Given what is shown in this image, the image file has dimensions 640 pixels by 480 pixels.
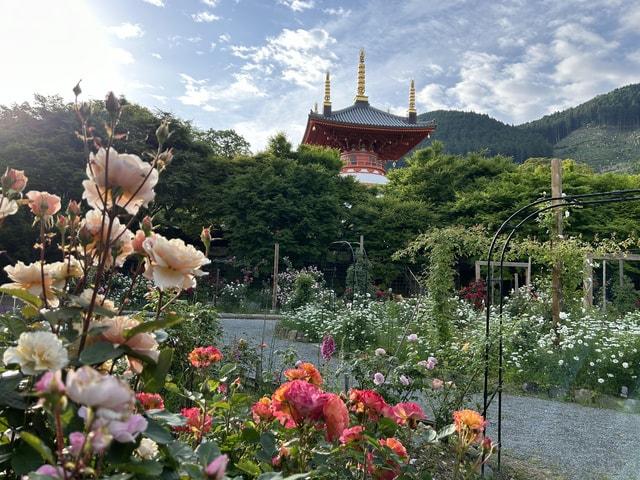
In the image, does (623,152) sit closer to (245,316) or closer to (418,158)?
(418,158)

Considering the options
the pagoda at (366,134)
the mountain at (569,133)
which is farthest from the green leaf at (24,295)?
the mountain at (569,133)

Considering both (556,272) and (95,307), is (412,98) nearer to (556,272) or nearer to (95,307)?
(556,272)

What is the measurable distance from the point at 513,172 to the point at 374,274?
5.13 metres

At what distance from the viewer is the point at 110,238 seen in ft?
2.42

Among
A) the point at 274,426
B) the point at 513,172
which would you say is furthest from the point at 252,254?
the point at 274,426

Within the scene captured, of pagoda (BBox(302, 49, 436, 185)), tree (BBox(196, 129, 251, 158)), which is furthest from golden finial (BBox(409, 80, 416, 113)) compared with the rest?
tree (BBox(196, 129, 251, 158))

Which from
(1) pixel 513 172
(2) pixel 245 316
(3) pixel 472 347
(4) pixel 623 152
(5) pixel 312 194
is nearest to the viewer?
(3) pixel 472 347

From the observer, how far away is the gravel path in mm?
2729

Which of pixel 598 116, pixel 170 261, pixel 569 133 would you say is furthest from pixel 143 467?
pixel 598 116

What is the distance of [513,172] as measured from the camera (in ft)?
44.5

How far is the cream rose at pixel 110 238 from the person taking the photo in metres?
0.73

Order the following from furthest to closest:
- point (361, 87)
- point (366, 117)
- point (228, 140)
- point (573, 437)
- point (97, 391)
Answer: point (228, 140) < point (361, 87) < point (366, 117) < point (573, 437) < point (97, 391)

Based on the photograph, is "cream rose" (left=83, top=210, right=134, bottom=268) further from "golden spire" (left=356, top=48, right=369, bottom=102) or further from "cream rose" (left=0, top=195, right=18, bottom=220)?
"golden spire" (left=356, top=48, right=369, bottom=102)

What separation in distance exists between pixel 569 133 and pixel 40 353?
4457 centimetres
